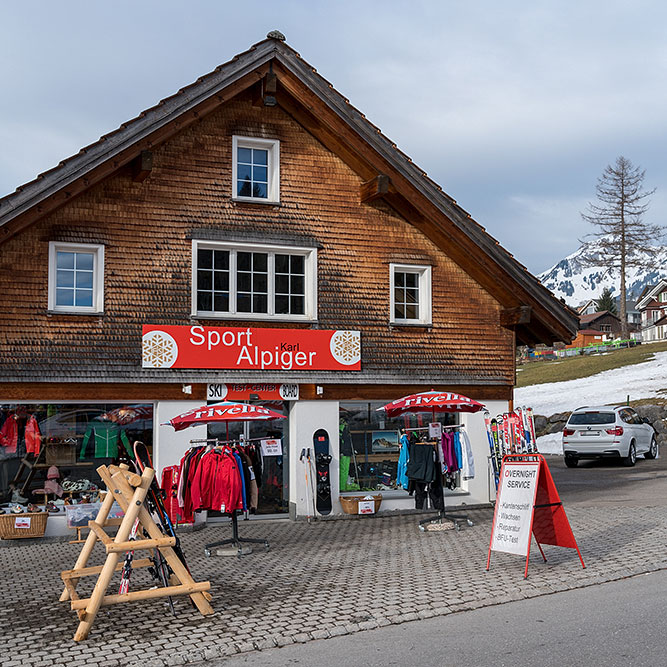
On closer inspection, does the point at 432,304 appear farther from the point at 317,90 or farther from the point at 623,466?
the point at 623,466

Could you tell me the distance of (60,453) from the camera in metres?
14.3

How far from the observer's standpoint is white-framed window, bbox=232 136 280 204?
51.3 ft

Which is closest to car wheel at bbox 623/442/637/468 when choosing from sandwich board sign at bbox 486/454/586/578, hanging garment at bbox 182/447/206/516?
sandwich board sign at bbox 486/454/586/578

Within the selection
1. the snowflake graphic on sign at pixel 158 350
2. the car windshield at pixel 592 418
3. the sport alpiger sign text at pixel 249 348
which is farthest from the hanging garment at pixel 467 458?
the car windshield at pixel 592 418

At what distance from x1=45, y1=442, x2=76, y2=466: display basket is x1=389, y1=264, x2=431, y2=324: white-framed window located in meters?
6.46

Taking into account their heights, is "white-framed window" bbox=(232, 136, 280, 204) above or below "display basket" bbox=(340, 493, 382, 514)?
above

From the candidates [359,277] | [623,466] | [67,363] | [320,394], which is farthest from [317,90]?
[623,466]

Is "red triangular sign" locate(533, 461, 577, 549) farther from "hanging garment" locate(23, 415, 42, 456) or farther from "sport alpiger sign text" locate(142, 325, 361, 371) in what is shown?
"hanging garment" locate(23, 415, 42, 456)

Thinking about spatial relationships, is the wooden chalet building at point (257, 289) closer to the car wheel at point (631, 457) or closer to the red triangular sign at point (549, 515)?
the red triangular sign at point (549, 515)

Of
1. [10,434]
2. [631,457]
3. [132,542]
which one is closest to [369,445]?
[10,434]

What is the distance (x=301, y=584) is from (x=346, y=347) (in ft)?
22.1

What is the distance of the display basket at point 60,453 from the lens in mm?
14188

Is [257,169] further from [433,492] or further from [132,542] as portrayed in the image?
[132,542]

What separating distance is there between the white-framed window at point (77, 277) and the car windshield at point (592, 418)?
15560mm
